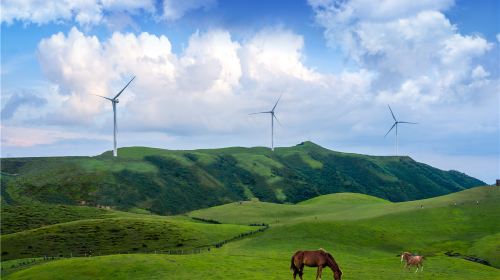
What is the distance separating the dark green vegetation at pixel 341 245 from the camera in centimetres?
5919

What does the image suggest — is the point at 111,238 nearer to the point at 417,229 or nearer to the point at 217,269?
the point at 217,269

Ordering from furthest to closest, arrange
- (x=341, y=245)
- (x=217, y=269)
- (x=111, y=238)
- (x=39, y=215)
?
(x=39, y=215) → (x=111, y=238) → (x=341, y=245) → (x=217, y=269)

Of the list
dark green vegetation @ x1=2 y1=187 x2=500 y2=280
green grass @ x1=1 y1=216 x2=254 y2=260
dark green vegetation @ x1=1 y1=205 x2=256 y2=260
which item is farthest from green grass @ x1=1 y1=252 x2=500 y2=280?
green grass @ x1=1 y1=216 x2=254 y2=260

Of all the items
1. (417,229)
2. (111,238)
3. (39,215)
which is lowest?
(111,238)

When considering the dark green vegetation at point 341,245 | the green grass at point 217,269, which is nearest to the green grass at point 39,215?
the dark green vegetation at point 341,245

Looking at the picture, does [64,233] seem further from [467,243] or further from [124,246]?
[467,243]

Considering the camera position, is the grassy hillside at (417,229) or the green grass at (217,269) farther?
the grassy hillside at (417,229)

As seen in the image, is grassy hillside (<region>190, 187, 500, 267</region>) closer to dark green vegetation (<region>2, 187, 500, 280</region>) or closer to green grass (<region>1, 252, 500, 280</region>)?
dark green vegetation (<region>2, 187, 500, 280</region>)

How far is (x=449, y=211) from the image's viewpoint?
415 feet

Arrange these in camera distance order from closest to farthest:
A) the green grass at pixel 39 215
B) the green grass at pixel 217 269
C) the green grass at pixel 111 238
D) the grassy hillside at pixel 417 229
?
the green grass at pixel 217 269 < the grassy hillside at pixel 417 229 < the green grass at pixel 111 238 < the green grass at pixel 39 215

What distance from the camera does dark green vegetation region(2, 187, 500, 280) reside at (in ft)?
194

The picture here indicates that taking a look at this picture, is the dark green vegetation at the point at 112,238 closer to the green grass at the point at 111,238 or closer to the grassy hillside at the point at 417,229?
the green grass at the point at 111,238

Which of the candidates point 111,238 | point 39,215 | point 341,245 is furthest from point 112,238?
point 39,215

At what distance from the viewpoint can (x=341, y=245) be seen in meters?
95.2
